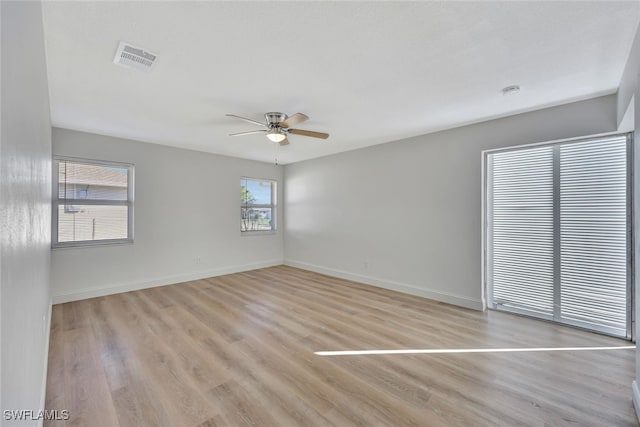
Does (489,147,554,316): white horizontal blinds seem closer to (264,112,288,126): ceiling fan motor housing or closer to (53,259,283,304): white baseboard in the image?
(264,112,288,126): ceiling fan motor housing

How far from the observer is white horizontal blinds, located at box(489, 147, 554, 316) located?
3188mm

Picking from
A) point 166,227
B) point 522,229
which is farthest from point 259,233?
point 522,229

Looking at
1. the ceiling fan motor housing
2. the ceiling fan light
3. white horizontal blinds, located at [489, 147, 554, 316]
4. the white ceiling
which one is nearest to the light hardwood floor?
white horizontal blinds, located at [489, 147, 554, 316]

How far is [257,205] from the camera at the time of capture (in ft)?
20.3

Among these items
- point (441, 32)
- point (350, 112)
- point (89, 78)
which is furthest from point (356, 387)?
point (89, 78)

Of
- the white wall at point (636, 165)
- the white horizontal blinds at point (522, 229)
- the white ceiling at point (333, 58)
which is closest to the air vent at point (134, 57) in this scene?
the white ceiling at point (333, 58)

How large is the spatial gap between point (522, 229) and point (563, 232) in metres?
0.38

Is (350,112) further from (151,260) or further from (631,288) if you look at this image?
(151,260)

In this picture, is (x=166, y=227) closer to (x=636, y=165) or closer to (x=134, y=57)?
(x=134, y=57)

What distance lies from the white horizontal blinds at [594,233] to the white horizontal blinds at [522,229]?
142 millimetres

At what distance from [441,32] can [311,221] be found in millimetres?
4440

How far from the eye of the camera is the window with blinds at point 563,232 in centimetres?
278

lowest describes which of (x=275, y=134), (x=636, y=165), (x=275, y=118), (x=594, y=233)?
(x=594, y=233)

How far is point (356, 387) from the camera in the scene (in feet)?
6.67
